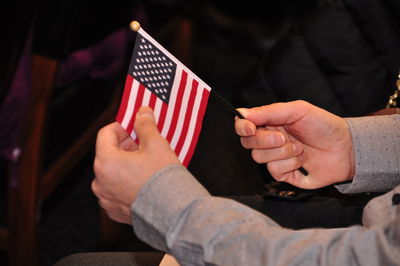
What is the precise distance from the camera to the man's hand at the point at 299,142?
0.88 m

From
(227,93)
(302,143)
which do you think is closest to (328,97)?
(302,143)

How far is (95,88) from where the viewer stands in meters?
1.53

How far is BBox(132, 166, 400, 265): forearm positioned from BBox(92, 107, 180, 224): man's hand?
0.06 ft

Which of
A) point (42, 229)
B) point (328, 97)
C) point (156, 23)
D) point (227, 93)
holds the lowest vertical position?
point (42, 229)

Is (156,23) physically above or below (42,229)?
above

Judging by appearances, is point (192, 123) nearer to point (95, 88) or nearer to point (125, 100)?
point (125, 100)

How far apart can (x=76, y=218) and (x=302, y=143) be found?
3.31 feet

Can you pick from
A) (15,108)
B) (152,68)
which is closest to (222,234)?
(152,68)

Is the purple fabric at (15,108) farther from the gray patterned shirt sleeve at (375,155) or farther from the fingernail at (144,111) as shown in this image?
the gray patterned shirt sleeve at (375,155)

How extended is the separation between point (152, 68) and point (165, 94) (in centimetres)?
5

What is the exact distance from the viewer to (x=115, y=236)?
1627mm

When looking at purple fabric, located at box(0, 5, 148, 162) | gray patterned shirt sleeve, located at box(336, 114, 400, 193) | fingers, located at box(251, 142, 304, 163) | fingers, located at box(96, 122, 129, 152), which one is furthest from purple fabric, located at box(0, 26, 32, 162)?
gray patterned shirt sleeve, located at box(336, 114, 400, 193)

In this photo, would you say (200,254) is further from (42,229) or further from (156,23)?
(156,23)

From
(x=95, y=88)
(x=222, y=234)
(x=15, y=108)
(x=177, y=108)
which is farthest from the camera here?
(x=95, y=88)
